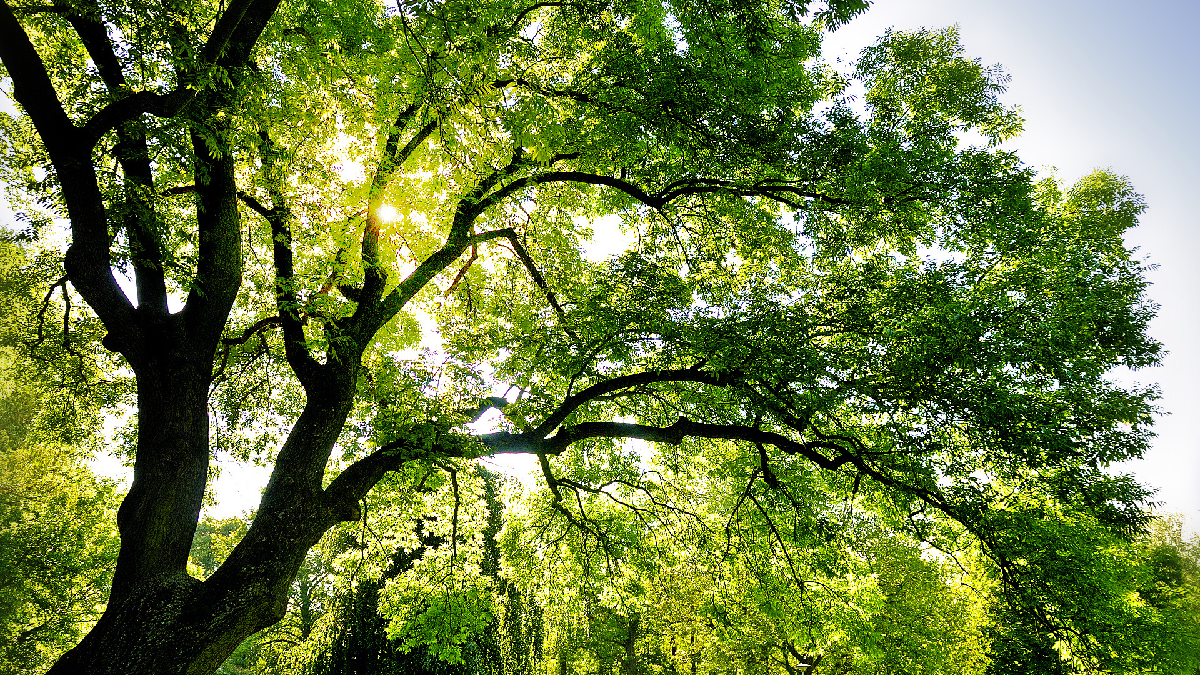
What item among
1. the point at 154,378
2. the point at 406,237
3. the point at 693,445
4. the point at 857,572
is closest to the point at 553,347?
the point at 406,237

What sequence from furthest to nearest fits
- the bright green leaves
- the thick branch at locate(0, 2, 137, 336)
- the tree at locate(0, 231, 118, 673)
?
the tree at locate(0, 231, 118, 673) < the bright green leaves < the thick branch at locate(0, 2, 137, 336)

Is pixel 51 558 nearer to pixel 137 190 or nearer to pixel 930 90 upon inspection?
pixel 137 190

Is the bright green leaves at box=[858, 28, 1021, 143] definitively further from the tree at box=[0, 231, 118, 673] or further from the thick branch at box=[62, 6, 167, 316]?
the tree at box=[0, 231, 118, 673]

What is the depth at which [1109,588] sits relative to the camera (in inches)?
392

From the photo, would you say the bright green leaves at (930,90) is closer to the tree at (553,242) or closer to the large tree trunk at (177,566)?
the tree at (553,242)

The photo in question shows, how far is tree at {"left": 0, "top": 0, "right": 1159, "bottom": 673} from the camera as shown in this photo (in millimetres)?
5344

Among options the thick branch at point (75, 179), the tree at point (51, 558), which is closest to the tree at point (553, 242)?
the thick branch at point (75, 179)

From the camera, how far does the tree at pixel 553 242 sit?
534 cm

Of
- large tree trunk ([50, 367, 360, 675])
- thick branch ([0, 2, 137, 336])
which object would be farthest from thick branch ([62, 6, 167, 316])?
large tree trunk ([50, 367, 360, 675])

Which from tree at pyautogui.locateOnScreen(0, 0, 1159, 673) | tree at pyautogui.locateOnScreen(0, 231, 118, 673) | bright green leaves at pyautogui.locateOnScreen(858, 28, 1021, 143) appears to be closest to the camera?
tree at pyautogui.locateOnScreen(0, 0, 1159, 673)

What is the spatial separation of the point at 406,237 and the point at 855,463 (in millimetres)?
6663

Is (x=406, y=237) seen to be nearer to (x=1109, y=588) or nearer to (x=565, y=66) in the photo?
(x=565, y=66)

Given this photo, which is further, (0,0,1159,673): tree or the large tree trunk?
(0,0,1159,673): tree

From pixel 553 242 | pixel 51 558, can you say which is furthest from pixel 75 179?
pixel 51 558
